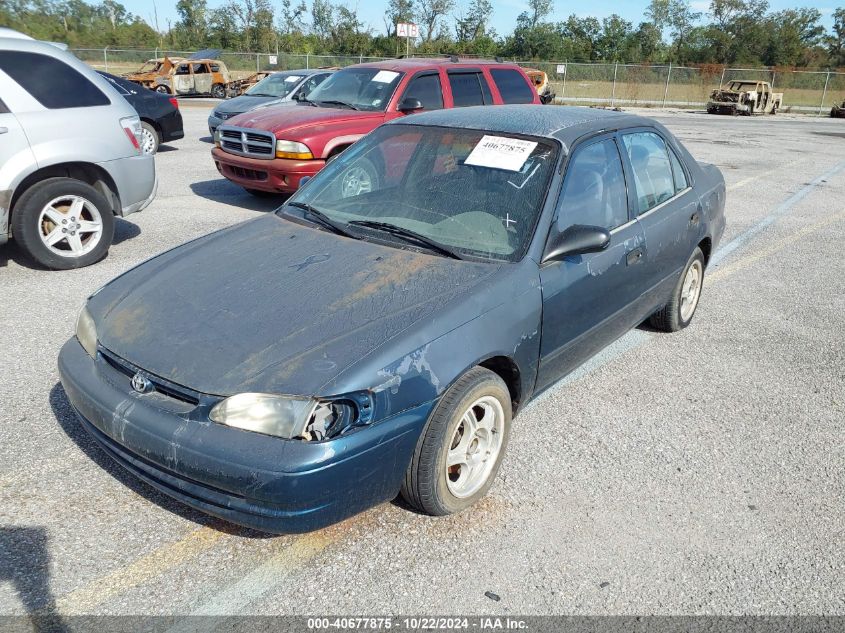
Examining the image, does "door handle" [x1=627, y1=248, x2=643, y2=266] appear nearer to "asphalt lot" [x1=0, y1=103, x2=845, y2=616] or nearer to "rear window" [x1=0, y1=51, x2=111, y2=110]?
"asphalt lot" [x1=0, y1=103, x2=845, y2=616]

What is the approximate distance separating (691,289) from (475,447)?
2887mm

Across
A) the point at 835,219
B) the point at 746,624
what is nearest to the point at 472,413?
the point at 746,624

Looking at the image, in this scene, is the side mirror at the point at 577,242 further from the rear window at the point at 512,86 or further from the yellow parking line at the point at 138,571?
the rear window at the point at 512,86

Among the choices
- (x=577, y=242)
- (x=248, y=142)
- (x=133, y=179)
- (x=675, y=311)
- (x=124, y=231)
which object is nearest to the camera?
(x=577, y=242)

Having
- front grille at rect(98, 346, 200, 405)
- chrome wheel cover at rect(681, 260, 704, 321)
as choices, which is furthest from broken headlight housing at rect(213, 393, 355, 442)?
chrome wheel cover at rect(681, 260, 704, 321)

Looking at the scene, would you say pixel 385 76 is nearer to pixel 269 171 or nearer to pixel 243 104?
pixel 269 171

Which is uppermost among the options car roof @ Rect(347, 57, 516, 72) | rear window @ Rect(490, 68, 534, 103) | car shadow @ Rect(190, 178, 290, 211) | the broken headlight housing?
car roof @ Rect(347, 57, 516, 72)

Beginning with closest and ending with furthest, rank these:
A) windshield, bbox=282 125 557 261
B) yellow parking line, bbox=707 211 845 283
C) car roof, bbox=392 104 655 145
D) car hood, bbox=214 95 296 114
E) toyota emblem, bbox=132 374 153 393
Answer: toyota emblem, bbox=132 374 153 393, windshield, bbox=282 125 557 261, car roof, bbox=392 104 655 145, yellow parking line, bbox=707 211 845 283, car hood, bbox=214 95 296 114

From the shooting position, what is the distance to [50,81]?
595cm

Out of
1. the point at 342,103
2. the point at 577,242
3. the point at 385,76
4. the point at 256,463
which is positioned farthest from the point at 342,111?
the point at 256,463

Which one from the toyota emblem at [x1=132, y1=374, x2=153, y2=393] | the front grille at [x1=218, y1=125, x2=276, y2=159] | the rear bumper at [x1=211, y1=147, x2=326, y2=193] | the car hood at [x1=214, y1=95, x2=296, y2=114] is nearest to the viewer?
the toyota emblem at [x1=132, y1=374, x2=153, y2=393]

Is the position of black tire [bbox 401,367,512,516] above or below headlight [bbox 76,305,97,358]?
below

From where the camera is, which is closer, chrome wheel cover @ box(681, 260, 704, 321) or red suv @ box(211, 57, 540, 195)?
chrome wheel cover @ box(681, 260, 704, 321)

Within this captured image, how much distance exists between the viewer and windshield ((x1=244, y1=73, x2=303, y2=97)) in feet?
47.9
